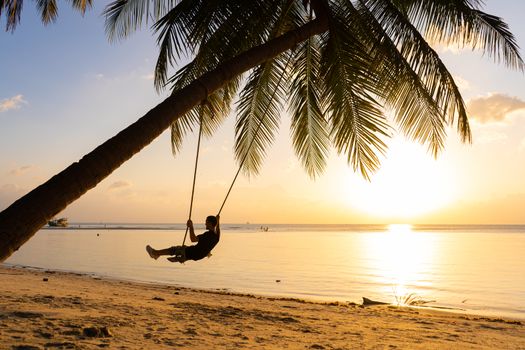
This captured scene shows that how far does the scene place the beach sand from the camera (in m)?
6.98

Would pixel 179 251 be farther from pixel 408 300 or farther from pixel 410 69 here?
pixel 408 300

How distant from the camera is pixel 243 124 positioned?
10289mm

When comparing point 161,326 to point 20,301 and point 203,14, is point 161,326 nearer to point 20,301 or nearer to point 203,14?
point 20,301

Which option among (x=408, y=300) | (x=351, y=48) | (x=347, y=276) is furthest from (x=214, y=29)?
(x=347, y=276)

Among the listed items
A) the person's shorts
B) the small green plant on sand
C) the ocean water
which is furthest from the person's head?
the small green plant on sand

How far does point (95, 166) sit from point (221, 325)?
513cm

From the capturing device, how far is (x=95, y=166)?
4258 mm

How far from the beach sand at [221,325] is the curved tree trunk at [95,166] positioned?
306cm

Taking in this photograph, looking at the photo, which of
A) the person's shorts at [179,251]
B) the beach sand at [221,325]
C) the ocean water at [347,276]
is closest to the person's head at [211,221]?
the person's shorts at [179,251]

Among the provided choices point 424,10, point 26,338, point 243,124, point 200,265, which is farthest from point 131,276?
point 424,10

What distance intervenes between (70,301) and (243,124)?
4.80m

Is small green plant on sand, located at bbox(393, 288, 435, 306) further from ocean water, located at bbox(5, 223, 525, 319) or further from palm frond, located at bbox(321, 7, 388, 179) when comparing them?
palm frond, located at bbox(321, 7, 388, 179)

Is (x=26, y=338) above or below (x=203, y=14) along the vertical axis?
below

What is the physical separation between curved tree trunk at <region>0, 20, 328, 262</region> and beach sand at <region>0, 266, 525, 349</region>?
3.06 meters
